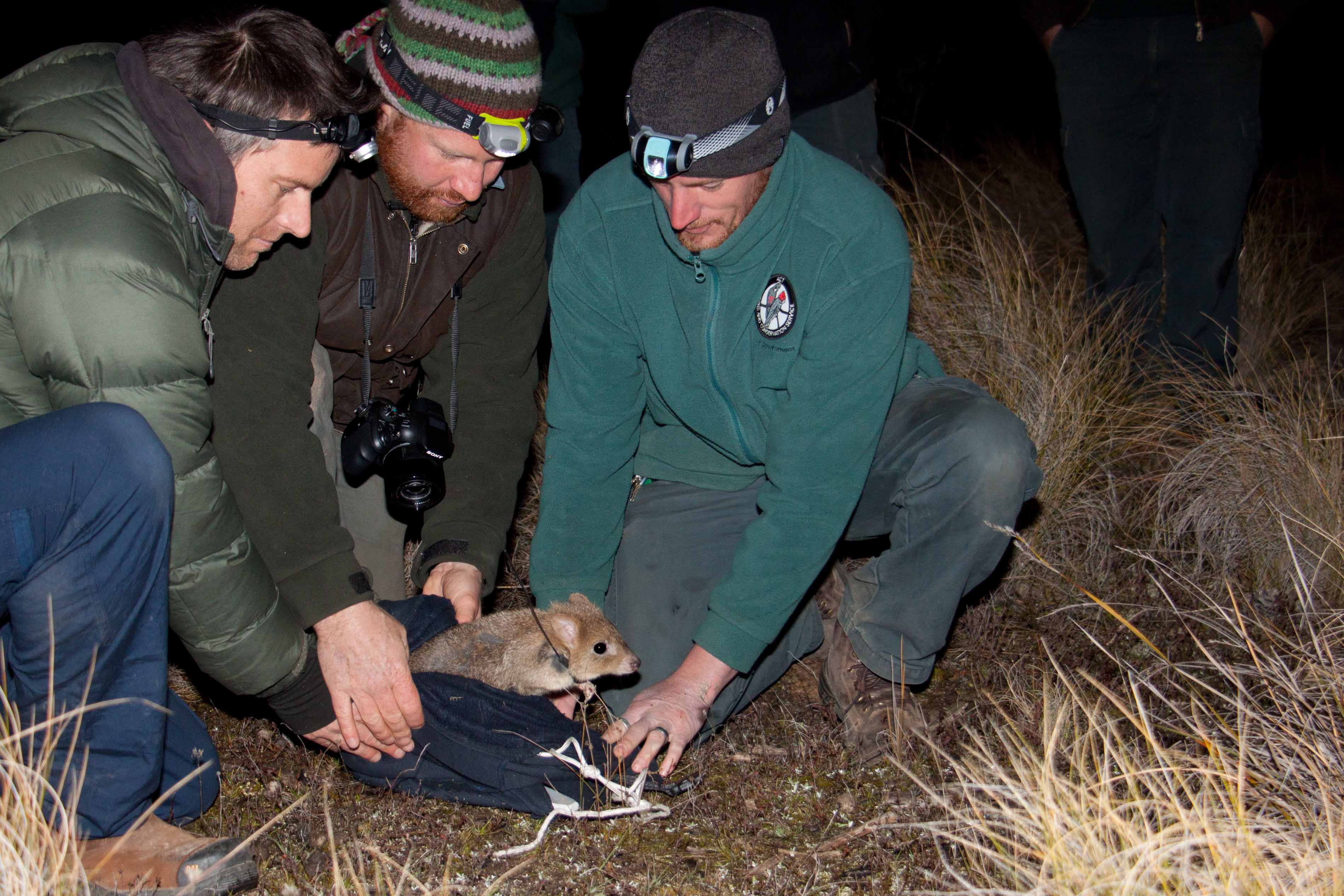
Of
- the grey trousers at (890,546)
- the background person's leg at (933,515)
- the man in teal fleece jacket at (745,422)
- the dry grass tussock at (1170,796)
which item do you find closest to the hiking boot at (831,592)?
the grey trousers at (890,546)

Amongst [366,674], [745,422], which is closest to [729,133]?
[745,422]

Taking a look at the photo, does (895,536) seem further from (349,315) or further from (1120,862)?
(349,315)

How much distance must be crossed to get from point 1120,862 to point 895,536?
148 centimetres

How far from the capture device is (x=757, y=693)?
3.69m

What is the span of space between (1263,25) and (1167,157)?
0.71m

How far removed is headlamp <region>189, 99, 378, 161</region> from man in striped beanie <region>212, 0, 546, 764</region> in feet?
1.26

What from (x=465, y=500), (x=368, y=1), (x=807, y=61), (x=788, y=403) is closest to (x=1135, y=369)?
(x=807, y=61)

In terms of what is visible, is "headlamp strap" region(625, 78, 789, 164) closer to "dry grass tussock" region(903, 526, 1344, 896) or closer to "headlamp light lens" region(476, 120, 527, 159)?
"headlamp light lens" region(476, 120, 527, 159)

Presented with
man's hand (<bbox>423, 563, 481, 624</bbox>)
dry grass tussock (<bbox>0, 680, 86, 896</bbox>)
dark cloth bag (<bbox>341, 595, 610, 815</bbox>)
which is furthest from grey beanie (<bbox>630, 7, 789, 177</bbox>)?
dry grass tussock (<bbox>0, 680, 86, 896</bbox>)

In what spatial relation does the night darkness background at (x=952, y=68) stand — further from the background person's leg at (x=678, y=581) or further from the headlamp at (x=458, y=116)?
the headlamp at (x=458, y=116)

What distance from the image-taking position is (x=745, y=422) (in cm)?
351

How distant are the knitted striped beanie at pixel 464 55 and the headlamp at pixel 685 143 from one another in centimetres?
45

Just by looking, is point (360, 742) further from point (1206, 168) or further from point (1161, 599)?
point (1206, 168)

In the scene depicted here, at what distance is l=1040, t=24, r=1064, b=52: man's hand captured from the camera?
5.39 m
